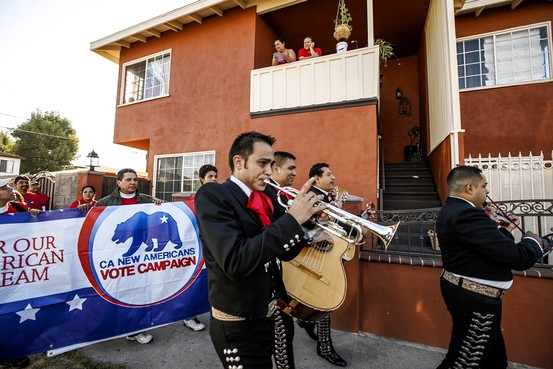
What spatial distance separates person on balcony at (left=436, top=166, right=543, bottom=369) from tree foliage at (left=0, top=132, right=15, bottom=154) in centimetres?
4000

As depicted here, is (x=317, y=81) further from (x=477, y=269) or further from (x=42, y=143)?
(x=42, y=143)

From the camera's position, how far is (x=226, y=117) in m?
7.66

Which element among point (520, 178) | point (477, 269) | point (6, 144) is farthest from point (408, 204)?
point (6, 144)

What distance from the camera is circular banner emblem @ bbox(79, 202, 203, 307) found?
10.5ft

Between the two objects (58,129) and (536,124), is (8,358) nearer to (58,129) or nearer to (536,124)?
(536,124)

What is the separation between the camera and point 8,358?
2.65 m

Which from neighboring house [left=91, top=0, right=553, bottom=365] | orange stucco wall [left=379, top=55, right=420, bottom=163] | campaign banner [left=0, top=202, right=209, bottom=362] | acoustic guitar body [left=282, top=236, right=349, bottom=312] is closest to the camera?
acoustic guitar body [left=282, top=236, right=349, bottom=312]

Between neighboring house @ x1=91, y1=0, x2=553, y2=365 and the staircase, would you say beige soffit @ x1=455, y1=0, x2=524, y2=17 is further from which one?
the staircase

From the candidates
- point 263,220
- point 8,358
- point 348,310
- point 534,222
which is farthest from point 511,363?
point 8,358

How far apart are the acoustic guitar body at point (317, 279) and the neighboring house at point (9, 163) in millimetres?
35234

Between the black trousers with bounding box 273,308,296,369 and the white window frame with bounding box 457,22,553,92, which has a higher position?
the white window frame with bounding box 457,22,553,92

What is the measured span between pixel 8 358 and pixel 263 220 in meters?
3.12

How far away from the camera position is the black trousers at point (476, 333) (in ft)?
7.07

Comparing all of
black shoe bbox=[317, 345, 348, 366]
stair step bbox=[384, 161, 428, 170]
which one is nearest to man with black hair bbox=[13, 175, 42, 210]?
black shoe bbox=[317, 345, 348, 366]
